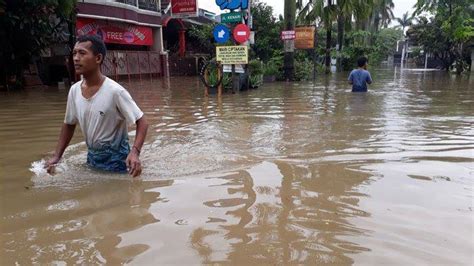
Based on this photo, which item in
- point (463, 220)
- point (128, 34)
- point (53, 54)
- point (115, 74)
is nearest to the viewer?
point (463, 220)

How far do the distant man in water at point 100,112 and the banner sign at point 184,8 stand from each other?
21.8 meters

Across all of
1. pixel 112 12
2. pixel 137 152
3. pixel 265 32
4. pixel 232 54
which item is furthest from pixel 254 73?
pixel 137 152

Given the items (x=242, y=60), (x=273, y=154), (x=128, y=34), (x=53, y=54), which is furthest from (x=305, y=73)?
(x=273, y=154)

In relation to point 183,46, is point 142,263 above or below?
below

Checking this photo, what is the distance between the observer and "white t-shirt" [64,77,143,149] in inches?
131

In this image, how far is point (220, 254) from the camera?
2.35 m

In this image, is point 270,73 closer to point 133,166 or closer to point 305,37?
point 305,37

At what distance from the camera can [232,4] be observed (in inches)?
472

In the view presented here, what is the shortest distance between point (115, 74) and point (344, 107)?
1488 centimetres

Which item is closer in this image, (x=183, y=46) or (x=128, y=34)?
(x=128, y=34)

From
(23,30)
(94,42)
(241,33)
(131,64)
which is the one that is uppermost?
(23,30)

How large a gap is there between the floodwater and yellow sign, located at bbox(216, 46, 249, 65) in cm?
591

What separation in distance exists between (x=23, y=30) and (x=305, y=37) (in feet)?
41.3

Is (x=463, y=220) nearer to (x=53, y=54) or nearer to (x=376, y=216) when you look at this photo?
(x=376, y=216)
